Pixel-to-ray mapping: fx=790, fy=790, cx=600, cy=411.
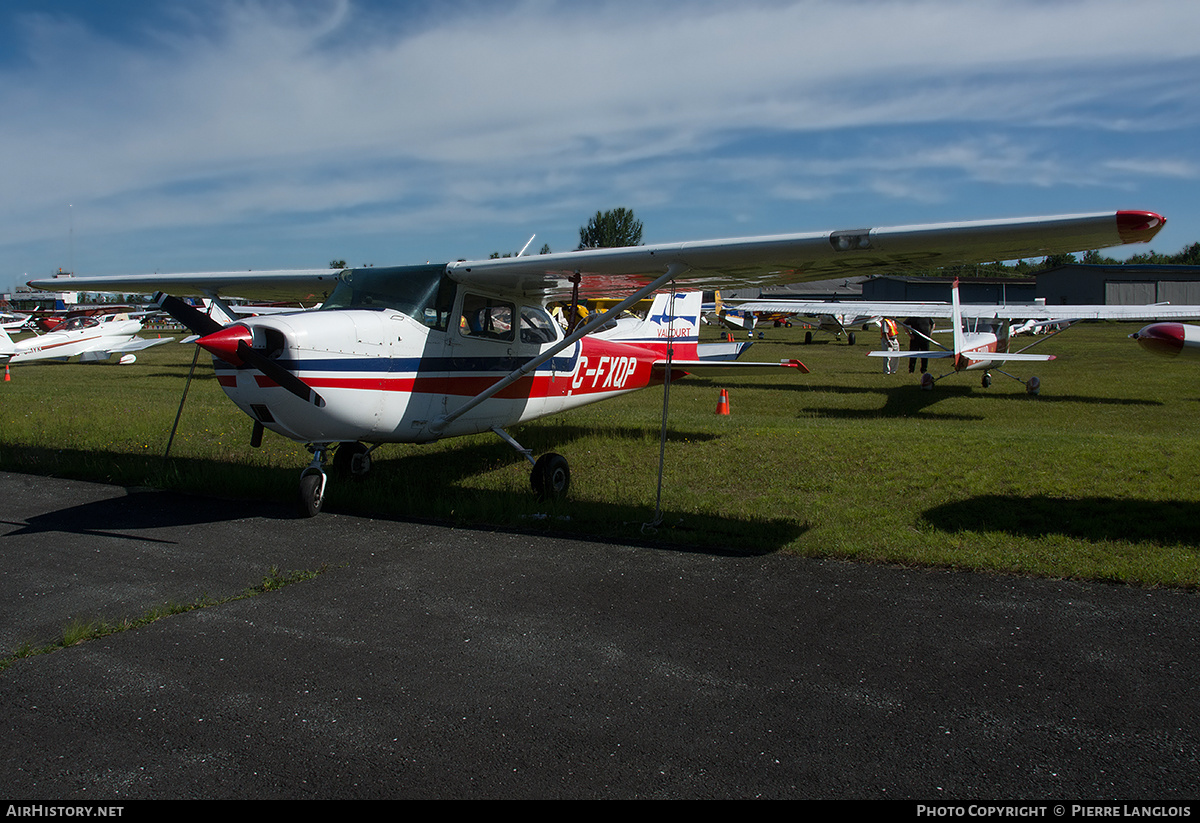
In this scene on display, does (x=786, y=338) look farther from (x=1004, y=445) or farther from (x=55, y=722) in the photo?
(x=55, y=722)

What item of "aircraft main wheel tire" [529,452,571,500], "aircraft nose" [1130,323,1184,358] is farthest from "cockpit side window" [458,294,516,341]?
"aircraft nose" [1130,323,1184,358]

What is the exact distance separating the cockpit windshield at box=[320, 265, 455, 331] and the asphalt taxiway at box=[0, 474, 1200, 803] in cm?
255

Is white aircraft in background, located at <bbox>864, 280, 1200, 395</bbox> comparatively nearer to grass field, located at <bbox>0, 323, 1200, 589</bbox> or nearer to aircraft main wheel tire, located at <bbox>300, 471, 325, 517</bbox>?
grass field, located at <bbox>0, 323, 1200, 589</bbox>

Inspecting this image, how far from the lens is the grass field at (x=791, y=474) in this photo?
21.5 ft

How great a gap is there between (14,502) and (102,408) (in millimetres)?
7012

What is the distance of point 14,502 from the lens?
8.26m

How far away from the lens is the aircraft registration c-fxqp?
5863 millimetres

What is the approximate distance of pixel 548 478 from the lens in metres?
8.32

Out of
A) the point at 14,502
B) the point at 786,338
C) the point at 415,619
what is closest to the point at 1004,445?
the point at 415,619

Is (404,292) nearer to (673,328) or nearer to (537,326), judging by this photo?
(537,326)

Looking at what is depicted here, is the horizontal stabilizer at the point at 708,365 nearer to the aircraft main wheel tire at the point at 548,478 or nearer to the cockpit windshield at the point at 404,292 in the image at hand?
the aircraft main wheel tire at the point at 548,478

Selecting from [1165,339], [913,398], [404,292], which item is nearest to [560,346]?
[404,292]

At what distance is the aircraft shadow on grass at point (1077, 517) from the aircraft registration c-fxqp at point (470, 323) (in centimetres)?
242

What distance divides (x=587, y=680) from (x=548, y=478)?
435 centimetres
